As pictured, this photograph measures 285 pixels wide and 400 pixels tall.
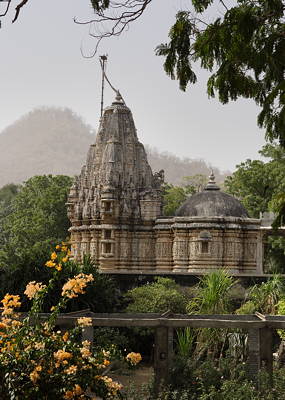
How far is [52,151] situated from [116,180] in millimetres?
118362

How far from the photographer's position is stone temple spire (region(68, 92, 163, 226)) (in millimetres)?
23125

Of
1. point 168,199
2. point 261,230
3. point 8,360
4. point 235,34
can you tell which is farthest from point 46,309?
point 168,199

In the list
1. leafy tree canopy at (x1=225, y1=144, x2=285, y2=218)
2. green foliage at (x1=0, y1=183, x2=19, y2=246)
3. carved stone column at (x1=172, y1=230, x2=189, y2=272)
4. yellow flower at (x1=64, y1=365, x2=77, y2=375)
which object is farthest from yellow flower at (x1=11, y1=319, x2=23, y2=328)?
green foliage at (x1=0, y1=183, x2=19, y2=246)

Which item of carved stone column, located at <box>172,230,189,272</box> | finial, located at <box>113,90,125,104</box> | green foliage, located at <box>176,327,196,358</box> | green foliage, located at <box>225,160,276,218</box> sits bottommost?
green foliage, located at <box>176,327,196,358</box>

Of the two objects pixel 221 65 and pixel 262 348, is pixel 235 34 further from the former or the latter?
pixel 262 348

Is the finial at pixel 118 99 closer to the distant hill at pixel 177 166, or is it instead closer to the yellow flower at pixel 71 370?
the yellow flower at pixel 71 370

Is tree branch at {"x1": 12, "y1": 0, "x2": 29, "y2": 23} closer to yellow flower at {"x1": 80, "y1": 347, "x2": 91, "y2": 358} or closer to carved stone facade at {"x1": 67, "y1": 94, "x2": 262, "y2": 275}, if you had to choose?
yellow flower at {"x1": 80, "y1": 347, "x2": 91, "y2": 358}

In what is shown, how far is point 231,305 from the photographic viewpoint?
15.5 metres

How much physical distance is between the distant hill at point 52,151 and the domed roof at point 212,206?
9558 centimetres

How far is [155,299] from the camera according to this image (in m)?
15.2

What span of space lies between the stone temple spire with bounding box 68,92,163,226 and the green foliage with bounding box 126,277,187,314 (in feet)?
22.7

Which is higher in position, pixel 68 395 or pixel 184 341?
pixel 68 395

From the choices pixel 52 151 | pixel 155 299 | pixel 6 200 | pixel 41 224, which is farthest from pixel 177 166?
pixel 155 299

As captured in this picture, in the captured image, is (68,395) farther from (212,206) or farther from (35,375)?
(212,206)
